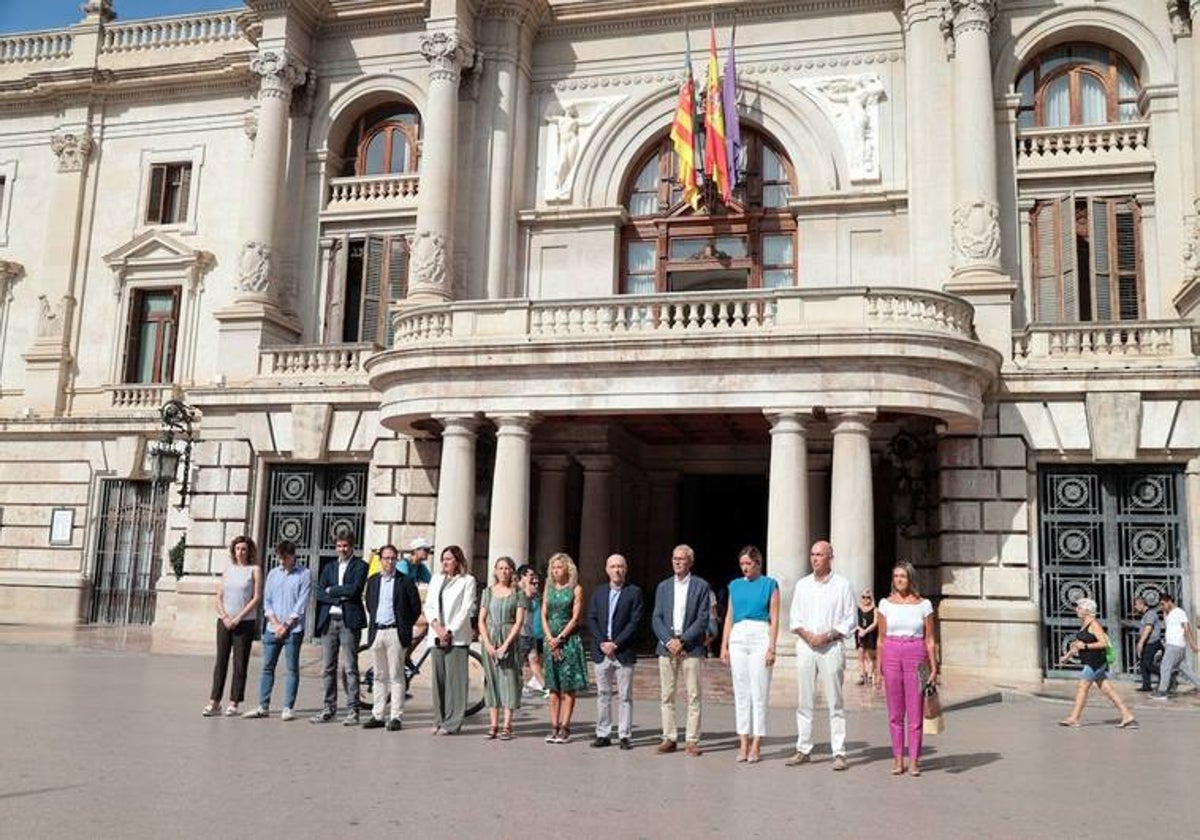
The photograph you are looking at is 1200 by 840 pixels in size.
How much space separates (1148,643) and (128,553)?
22.2 m

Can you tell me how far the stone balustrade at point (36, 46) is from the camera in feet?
101

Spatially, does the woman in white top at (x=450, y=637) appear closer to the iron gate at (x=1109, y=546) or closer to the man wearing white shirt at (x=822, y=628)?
the man wearing white shirt at (x=822, y=628)

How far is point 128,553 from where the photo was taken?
2772 centimetres

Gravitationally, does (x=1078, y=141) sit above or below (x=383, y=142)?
below

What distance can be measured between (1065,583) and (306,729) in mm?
14225

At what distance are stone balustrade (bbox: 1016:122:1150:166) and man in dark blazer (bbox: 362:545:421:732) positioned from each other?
16411 millimetres

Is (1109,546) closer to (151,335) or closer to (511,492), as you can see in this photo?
(511,492)

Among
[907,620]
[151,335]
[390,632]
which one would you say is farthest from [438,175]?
[907,620]

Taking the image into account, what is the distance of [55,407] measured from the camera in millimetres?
28484

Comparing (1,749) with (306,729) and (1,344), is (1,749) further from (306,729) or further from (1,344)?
(1,344)

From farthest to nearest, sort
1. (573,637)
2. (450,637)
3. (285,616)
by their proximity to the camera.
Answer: (285,616)
(450,637)
(573,637)

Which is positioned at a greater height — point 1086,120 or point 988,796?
point 1086,120

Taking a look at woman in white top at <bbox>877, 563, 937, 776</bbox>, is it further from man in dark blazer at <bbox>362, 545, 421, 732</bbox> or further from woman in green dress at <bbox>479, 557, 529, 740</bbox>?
man in dark blazer at <bbox>362, 545, 421, 732</bbox>

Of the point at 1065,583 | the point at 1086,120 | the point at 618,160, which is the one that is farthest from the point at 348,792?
the point at 1086,120
